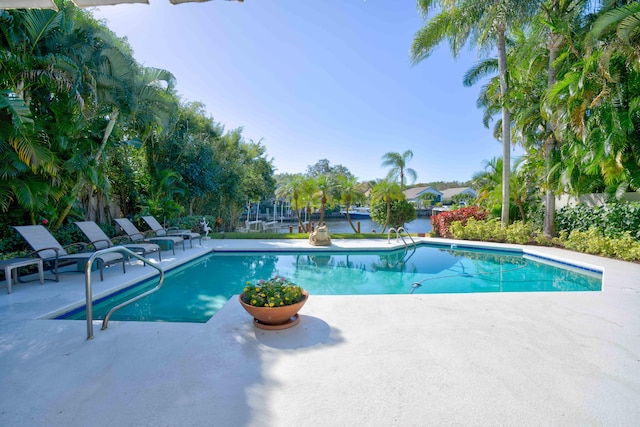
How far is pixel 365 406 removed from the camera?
94.2 inches

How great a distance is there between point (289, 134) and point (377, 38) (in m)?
15.2

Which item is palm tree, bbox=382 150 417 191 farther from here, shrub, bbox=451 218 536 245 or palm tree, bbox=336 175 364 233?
shrub, bbox=451 218 536 245

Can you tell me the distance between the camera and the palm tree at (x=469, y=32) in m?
11.7

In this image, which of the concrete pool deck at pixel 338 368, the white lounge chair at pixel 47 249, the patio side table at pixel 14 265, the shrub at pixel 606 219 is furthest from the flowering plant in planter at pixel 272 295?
the shrub at pixel 606 219

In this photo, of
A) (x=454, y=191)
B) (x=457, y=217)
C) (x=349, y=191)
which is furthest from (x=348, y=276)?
(x=454, y=191)

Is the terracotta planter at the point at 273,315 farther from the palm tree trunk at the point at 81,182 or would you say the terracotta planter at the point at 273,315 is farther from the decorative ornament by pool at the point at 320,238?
the decorative ornament by pool at the point at 320,238

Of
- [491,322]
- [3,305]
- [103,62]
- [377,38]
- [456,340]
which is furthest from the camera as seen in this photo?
[377,38]

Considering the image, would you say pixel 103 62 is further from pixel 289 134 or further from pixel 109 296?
pixel 289 134

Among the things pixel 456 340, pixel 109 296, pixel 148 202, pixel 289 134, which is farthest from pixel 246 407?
pixel 289 134

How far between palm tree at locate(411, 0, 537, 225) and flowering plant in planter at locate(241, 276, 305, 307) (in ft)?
40.4

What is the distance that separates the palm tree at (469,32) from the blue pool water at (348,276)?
4423mm

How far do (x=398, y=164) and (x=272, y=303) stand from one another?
92.9 feet

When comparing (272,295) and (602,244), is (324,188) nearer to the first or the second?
(602,244)

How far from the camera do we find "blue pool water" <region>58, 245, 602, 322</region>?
236 inches
